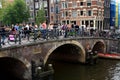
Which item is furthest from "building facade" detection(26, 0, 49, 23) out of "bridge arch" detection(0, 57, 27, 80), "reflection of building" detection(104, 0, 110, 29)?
"bridge arch" detection(0, 57, 27, 80)

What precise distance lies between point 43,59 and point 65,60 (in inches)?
336

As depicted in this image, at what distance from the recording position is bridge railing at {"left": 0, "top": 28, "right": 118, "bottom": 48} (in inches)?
730

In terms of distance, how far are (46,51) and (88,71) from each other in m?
5.23

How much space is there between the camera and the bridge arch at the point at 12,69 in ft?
64.6

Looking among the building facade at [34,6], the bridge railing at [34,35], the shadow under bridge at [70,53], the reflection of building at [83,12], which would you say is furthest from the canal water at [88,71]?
the building facade at [34,6]

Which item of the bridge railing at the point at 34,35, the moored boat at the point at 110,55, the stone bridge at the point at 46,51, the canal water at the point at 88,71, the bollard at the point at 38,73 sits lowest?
the canal water at the point at 88,71

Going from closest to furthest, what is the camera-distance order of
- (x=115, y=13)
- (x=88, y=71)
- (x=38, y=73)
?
(x=38, y=73)
(x=88, y=71)
(x=115, y=13)

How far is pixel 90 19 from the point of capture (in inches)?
2058

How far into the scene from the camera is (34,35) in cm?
2052

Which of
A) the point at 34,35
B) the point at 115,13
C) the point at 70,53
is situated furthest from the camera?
→ the point at 115,13

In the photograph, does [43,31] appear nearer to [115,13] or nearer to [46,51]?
[46,51]

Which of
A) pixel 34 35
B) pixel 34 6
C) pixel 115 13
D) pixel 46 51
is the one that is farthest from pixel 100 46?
pixel 34 6

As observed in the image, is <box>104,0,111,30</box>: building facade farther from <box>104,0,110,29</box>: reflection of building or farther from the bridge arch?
the bridge arch

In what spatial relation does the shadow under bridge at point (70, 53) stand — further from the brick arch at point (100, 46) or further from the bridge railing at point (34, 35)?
the brick arch at point (100, 46)
